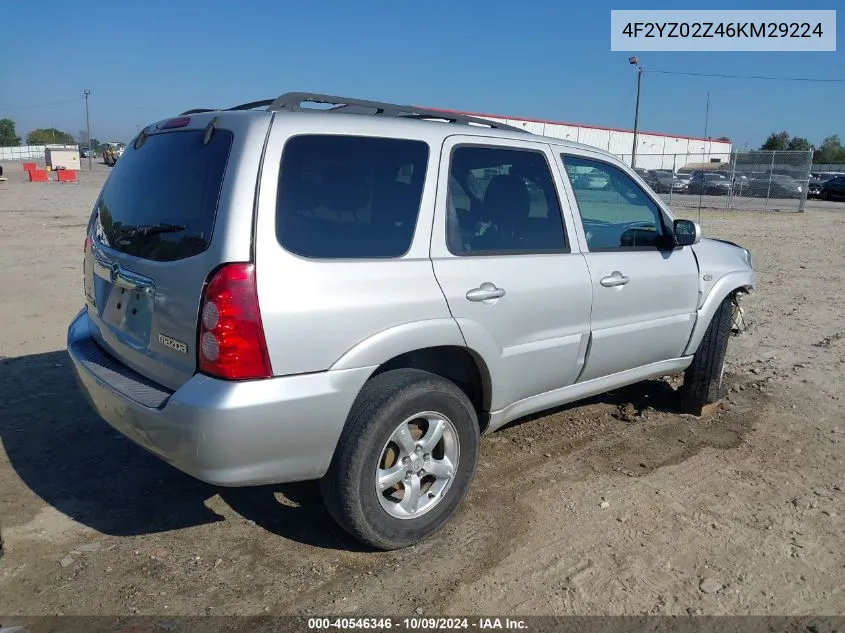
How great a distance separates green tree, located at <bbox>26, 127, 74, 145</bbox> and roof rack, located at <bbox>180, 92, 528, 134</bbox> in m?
123

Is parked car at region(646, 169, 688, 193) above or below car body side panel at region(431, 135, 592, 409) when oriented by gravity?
above

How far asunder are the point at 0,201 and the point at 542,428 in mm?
23723

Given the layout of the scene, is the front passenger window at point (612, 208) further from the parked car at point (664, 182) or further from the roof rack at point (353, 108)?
the parked car at point (664, 182)

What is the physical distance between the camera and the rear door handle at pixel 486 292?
3.22 meters

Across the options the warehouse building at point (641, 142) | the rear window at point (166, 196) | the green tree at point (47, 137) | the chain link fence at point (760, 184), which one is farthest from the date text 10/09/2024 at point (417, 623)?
the green tree at point (47, 137)

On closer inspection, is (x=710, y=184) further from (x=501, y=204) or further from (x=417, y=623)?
(x=417, y=623)

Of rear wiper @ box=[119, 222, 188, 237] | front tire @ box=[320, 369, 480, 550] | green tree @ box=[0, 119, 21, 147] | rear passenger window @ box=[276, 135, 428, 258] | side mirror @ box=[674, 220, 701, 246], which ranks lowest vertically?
front tire @ box=[320, 369, 480, 550]

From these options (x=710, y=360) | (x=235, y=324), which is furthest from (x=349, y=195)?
(x=710, y=360)

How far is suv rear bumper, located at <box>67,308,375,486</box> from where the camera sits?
2.58m

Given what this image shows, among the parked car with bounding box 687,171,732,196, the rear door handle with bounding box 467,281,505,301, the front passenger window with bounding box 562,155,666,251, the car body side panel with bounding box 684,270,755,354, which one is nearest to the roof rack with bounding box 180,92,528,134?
the front passenger window with bounding box 562,155,666,251

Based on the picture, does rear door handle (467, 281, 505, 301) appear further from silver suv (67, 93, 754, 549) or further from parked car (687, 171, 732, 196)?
parked car (687, 171, 732, 196)

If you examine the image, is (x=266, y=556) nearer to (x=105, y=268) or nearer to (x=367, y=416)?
(x=367, y=416)

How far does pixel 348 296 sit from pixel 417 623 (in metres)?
1.32

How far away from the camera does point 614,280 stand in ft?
12.8
